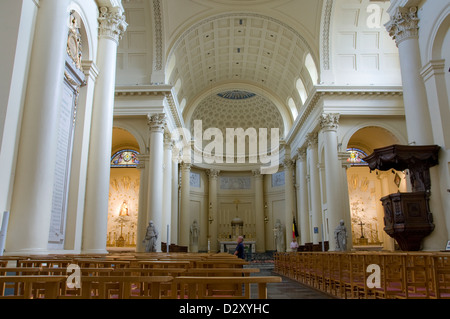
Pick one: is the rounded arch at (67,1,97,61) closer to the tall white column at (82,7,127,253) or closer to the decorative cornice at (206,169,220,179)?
the tall white column at (82,7,127,253)

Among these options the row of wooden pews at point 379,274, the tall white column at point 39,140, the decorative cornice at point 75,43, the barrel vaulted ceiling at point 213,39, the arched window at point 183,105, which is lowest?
the row of wooden pews at point 379,274

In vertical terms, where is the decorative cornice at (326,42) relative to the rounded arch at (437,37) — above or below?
above

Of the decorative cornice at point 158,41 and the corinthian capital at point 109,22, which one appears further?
the decorative cornice at point 158,41

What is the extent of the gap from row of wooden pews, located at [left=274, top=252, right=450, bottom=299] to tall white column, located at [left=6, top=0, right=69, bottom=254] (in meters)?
5.13

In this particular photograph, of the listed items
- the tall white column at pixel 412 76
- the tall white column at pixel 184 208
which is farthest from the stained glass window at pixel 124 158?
the tall white column at pixel 412 76

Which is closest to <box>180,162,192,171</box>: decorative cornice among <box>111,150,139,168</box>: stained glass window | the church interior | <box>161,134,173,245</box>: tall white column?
the church interior

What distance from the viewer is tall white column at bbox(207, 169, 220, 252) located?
99.3 ft

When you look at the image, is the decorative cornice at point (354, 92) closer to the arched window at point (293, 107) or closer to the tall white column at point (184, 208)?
the arched window at point (293, 107)

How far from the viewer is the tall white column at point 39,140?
5.82 meters

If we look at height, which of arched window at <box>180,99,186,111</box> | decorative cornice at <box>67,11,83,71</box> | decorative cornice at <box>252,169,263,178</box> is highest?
arched window at <box>180,99,186,111</box>

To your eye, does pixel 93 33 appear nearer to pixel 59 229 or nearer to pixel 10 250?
pixel 59 229

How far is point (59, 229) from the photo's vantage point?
7.86 metres

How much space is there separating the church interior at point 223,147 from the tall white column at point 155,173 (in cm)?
10

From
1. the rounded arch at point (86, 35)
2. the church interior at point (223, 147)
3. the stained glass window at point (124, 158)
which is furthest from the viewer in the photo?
the stained glass window at point (124, 158)
